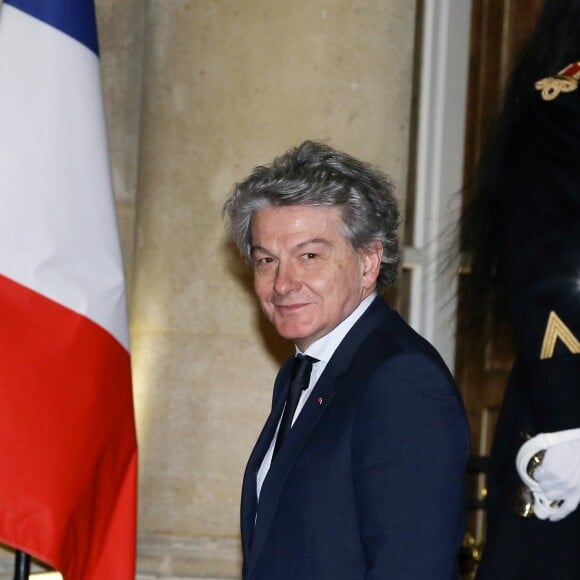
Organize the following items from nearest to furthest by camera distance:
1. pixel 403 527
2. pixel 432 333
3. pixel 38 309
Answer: pixel 403 527 < pixel 38 309 < pixel 432 333

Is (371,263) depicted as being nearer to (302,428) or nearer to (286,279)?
(286,279)

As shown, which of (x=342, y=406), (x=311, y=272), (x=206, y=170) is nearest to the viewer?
(x=342, y=406)

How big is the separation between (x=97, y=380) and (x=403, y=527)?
1341mm

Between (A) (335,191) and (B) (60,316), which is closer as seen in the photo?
(A) (335,191)

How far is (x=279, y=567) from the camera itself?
2186 mm

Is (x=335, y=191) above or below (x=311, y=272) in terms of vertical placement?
above

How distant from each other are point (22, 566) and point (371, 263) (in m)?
1.29

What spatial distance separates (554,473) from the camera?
7.97 ft

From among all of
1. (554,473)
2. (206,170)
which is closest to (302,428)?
(554,473)

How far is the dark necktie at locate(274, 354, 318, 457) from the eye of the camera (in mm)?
2434

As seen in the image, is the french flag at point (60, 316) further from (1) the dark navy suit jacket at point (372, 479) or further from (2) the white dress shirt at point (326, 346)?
(1) the dark navy suit jacket at point (372, 479)

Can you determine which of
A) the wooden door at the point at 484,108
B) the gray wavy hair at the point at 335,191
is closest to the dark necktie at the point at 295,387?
the gray wavy hair at the point at 335,191

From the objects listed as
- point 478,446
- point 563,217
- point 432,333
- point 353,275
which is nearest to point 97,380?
point 353,275

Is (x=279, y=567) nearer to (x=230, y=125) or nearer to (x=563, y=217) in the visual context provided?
(x=563, y=217)
